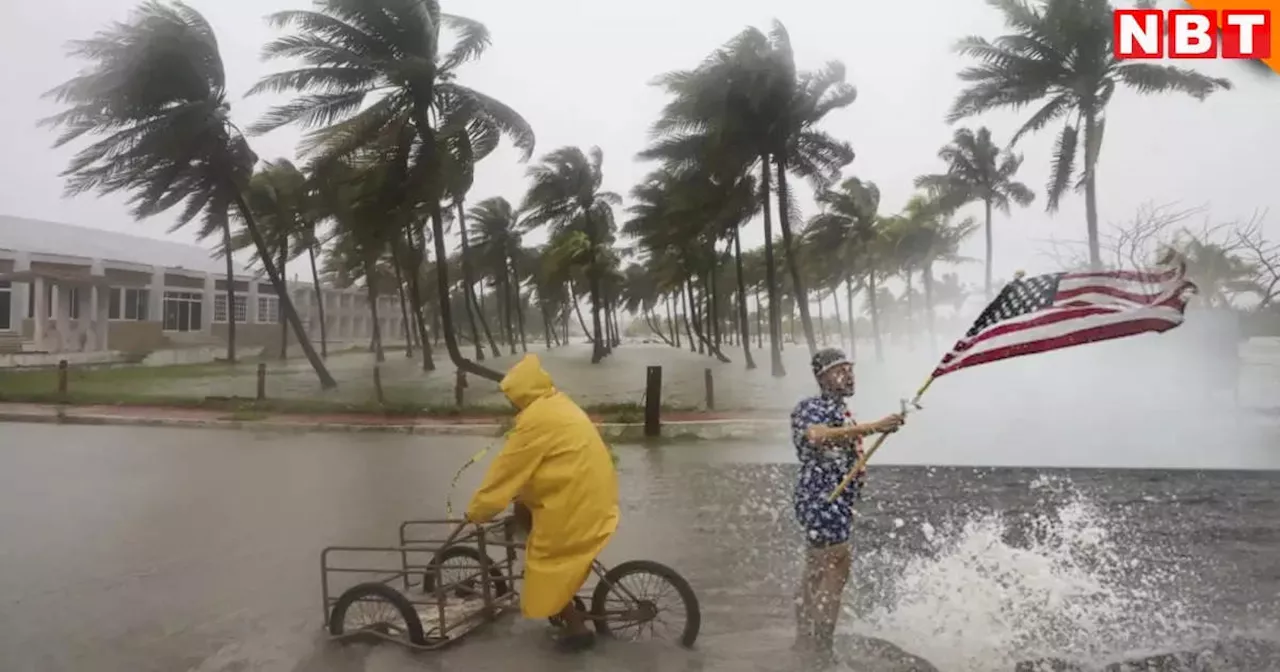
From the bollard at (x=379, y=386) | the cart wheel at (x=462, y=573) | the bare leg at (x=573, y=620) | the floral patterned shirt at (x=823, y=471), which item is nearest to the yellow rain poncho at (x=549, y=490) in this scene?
the bare leg at (x=573, y=620)

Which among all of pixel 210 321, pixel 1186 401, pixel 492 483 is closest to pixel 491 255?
pixel 210 321

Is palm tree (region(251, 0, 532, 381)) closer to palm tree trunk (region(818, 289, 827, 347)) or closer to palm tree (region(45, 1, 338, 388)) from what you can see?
palm tree (region(45, 1, 338, 388))

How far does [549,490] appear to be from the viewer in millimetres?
2596

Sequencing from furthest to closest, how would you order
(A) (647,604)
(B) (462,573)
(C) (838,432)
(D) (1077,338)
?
(B) (462,573)
(D) (1077,338)
(A) (647,604)
(C) (838,432)

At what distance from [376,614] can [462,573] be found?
11.6 inches

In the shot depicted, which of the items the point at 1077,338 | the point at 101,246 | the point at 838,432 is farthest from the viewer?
the point at 101,246

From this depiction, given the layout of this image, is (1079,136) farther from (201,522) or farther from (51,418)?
(51,418)

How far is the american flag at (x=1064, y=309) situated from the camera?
105 inches

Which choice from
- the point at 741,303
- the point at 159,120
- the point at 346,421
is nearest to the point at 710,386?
the point at 741,303

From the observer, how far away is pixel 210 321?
12.1ft

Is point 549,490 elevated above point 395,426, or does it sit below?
below

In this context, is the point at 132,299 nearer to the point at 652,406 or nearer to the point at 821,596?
the point at 652,406

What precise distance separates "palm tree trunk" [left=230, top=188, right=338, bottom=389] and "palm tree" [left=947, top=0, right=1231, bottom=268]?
2.76 metres

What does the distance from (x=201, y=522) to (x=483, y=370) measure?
1193 mm
